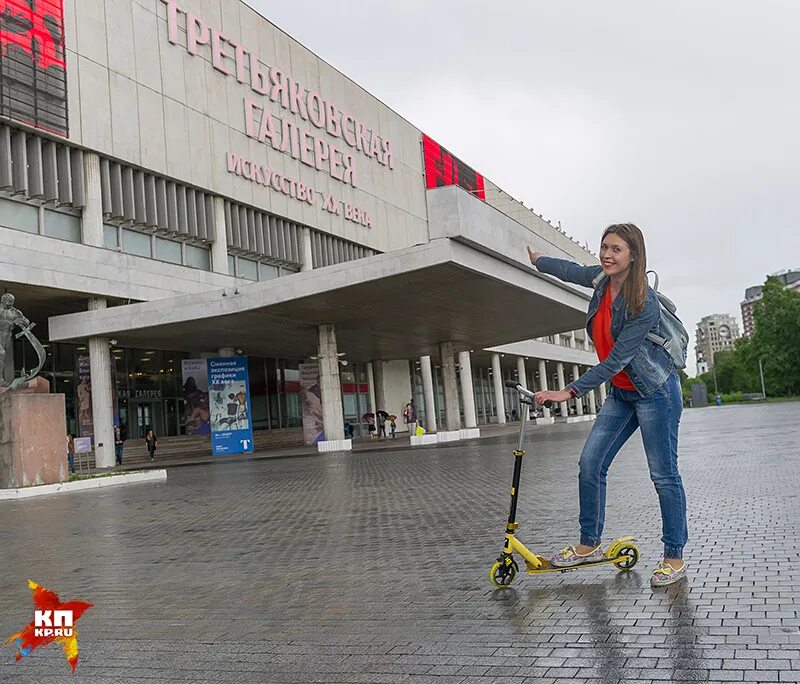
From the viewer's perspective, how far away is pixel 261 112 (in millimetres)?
39188

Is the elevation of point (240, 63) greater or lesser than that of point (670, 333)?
greater

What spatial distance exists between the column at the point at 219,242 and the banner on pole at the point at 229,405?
7.48m

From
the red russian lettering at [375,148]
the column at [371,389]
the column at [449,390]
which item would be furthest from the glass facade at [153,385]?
the red russian lettering at [375,148]

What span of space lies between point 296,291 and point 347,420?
2615cm

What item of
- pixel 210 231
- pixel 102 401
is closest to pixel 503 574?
pixel 102 401

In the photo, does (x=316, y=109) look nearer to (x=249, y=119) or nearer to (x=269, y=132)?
(x=269, y=132)

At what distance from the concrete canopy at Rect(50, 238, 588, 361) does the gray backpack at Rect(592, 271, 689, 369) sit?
1607 cm

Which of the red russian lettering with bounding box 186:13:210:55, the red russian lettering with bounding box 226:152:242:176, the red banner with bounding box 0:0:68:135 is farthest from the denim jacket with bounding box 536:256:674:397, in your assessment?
the red russian lettering with bounding box 186:13:210:55

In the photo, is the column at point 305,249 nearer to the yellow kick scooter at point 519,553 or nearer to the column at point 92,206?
the column at point 92,206

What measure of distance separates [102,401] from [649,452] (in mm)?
26760

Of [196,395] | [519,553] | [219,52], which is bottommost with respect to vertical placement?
[519,553]

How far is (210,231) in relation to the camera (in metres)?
35.7

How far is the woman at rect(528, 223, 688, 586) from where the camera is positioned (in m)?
4.63

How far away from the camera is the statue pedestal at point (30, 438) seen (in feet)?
53.5
